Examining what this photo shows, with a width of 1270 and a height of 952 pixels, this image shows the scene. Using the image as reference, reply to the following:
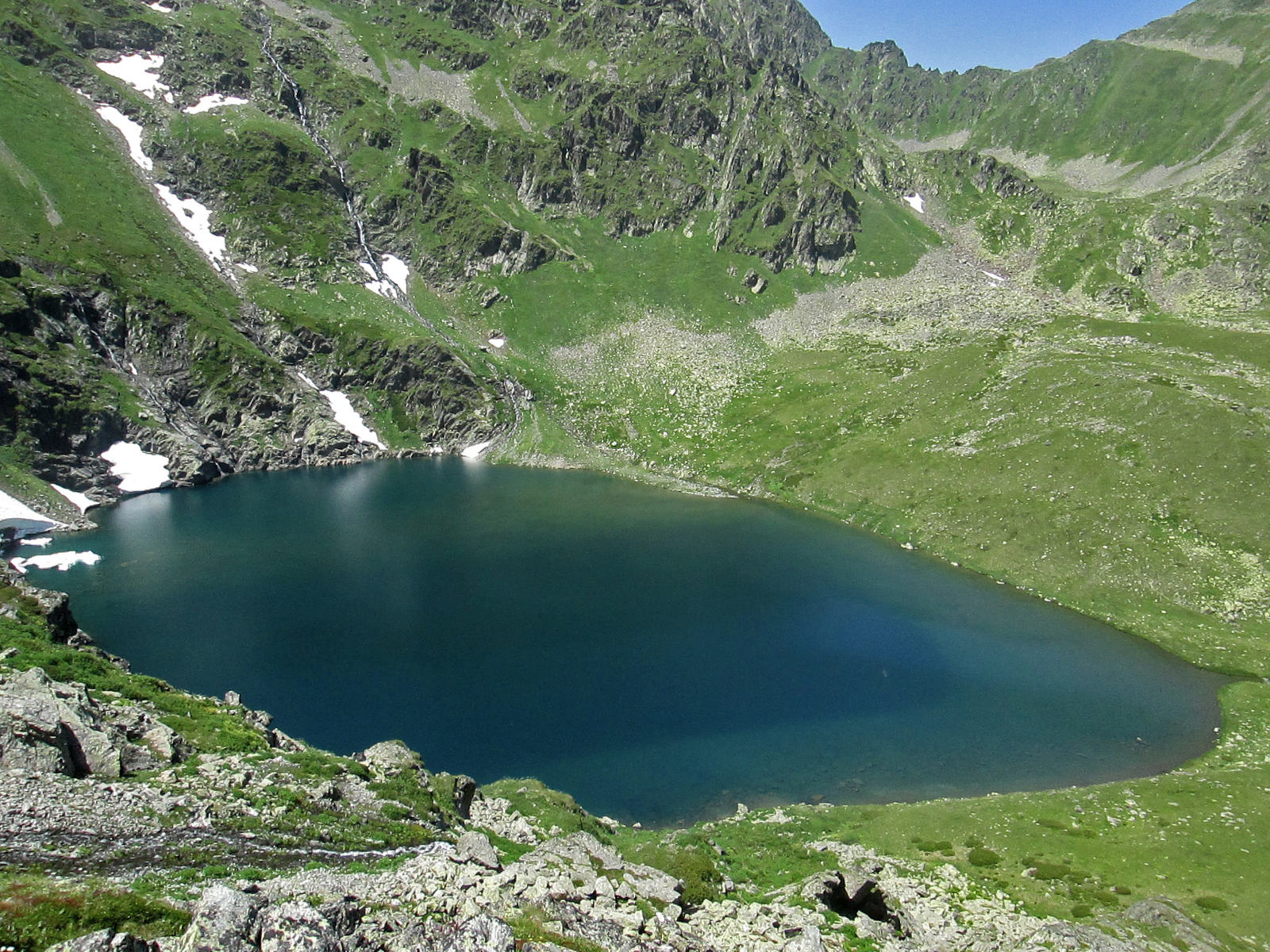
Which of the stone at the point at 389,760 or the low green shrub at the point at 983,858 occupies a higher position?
the stone at the point at 389,760

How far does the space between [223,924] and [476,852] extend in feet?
28.0

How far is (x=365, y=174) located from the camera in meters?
188

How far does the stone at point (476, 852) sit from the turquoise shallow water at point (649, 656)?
17.6 meters

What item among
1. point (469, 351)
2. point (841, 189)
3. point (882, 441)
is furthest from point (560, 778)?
point (841, 189)

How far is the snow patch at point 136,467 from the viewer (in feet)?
338

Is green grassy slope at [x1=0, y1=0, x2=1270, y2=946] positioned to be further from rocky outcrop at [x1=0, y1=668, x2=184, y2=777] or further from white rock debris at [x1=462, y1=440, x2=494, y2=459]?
rocky outcrop at [x1=0, y1=668, x2=184, y2=777]

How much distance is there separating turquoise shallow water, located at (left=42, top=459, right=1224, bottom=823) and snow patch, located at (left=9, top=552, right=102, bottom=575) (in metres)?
2.54

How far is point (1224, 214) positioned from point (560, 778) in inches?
8034

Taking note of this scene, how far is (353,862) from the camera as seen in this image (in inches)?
678

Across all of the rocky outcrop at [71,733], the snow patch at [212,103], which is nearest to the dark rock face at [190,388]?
the snow patch at [212,103]

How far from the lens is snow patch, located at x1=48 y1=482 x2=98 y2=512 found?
91062 millimetres

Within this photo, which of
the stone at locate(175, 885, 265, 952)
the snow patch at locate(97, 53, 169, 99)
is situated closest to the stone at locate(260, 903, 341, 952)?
the stone at locate(175, 885, 265, 952)

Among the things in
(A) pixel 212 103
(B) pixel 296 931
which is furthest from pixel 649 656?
(A) pixel 212 103

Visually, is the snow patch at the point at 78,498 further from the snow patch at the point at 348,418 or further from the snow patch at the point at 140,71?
the snow patch at the point at 140,71
